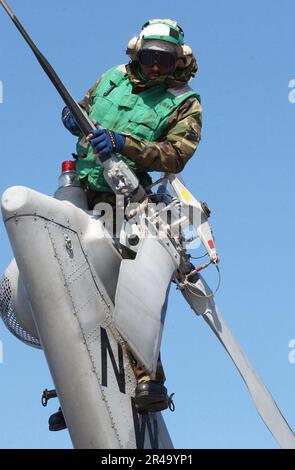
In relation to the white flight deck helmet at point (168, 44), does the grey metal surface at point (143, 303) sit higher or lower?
lower

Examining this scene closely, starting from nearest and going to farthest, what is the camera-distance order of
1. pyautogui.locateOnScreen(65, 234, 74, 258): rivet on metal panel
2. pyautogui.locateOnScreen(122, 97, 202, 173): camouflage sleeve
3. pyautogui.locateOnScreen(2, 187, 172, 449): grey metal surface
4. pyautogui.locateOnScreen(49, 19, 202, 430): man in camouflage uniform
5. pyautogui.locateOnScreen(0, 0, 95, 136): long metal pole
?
pyautogui.locateOnScreen(2, 187, 172, 449): grey metal surface
pyautogui.locateOnScreen(65, 234, 74, 258): rivet on metal panel
pyautogui.locateOnScreen(0, 0, 95, 136): long metal pole
pyautogui.locateOnScreen(122, 97, 202, 173): camouflage sleeve
pyautogui.locateOnScreen(49, 19, 202, 430): man in camouflage uniform

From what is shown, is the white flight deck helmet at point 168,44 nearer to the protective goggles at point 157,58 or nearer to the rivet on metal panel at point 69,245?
the protective goggles at point 157,58

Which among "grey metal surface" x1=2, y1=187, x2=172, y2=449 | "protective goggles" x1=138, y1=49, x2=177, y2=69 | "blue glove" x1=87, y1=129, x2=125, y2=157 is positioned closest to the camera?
"grey metal surface" x1=2, y1=187, x2=172, y2=449

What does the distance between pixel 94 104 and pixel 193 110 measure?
1.46m

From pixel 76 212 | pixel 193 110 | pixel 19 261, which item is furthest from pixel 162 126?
pixel 19 261

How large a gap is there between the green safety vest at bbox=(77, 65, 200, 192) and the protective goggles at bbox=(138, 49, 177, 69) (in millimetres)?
395

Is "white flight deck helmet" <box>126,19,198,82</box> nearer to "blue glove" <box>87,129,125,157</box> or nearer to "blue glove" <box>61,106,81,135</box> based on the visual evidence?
"blue glove" <box>61,106,81,135</box>

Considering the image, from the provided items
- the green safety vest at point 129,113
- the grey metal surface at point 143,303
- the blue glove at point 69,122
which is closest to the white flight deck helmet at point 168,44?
the green safety vest at point 129,113

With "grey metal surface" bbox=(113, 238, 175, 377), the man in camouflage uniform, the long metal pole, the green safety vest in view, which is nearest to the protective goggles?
the man in camouflage uniform

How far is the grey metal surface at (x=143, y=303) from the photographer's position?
16906 millimetres

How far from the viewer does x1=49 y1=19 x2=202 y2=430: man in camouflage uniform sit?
62.6ft

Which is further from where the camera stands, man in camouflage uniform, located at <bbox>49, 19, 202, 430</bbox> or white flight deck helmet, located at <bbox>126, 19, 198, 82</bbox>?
white flight deck helmet, located at <bbox>126, 19, 198, 82</bbox>

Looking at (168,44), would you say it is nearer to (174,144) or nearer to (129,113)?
(129,113)

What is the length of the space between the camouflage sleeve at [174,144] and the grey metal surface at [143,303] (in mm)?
1401
